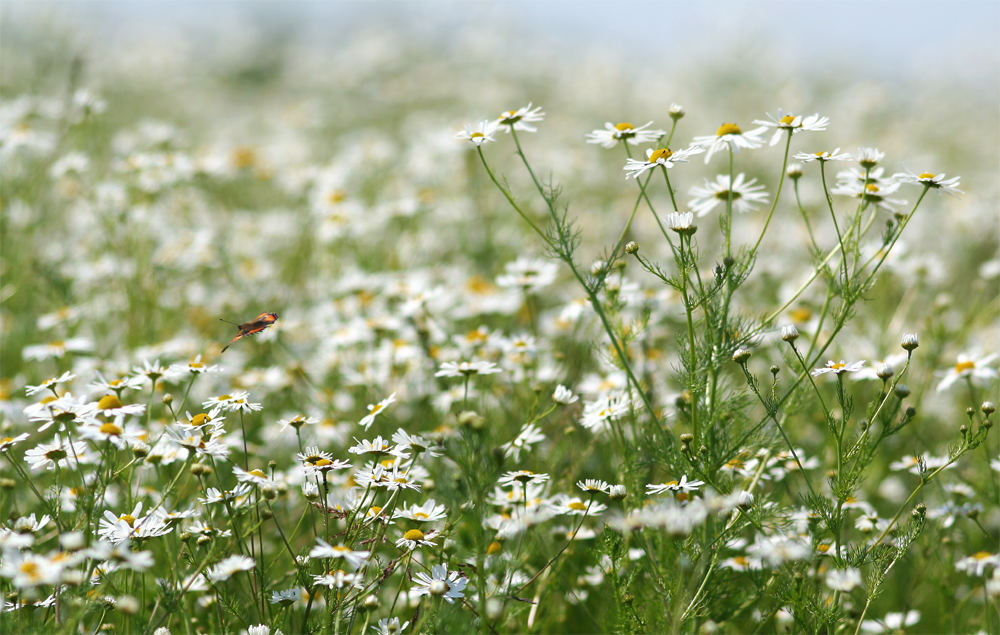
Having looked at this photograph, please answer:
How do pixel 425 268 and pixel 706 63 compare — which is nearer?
pixel 425 268

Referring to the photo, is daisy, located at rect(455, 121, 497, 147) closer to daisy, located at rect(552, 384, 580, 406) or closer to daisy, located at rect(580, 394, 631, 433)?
daisy, located at rect(552, 384, 580, 406)

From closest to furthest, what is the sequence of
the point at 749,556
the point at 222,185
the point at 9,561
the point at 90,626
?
the point at 9,561
the point at 90,626
the point at 749,556
the point at 222,185

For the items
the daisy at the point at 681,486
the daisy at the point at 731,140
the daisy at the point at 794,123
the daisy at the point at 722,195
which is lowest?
the daisy at the point at 681,486

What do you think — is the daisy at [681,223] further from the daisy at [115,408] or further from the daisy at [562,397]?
the daisy at [115,408]

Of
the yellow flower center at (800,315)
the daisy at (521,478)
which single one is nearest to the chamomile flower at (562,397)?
the daisy at (521,478)

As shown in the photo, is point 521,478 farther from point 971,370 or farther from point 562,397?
point 971,370

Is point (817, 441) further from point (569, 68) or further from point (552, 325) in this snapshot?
point (569, 68)

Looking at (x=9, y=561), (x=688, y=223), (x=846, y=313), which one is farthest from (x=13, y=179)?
(x=846, y=313)
